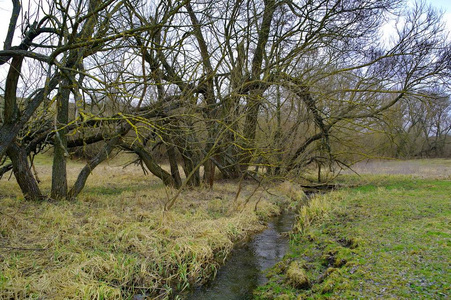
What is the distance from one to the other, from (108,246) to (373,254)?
13.7ft

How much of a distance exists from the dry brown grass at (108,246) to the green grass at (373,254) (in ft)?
4.55

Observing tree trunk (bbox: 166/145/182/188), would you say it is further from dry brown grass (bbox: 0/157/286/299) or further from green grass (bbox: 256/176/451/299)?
green grass (bbox: 256/176/451/299)

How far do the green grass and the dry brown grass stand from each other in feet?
4.55

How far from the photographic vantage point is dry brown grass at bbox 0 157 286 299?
4148mm

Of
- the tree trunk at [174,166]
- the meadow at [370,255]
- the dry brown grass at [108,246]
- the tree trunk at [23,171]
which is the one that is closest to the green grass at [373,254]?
the meadow at [370,255]

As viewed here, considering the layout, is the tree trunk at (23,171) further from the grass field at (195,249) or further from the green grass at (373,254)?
the green grass at (373,254)

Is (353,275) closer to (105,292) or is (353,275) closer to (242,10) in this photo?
(105,292)

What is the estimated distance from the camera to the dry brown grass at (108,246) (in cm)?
415

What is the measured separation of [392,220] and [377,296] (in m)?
3.51

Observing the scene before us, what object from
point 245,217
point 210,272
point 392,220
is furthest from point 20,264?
point 392,220

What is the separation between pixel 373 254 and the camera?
484 centimetres

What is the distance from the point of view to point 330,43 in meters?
10.3

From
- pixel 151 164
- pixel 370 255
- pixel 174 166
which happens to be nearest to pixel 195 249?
pixel 370 255

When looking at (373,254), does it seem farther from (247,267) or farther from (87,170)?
(87,170)
